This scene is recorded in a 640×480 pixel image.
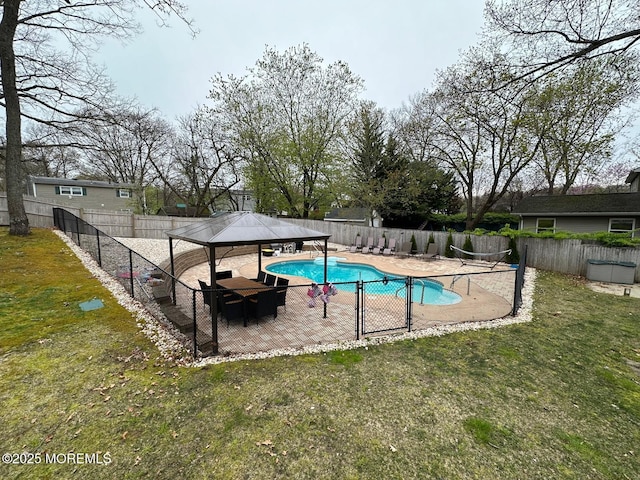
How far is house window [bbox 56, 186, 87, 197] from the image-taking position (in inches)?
973

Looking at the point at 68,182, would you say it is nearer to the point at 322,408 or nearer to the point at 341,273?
the point at 341,273

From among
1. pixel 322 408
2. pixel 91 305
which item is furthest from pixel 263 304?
pixel 91 305

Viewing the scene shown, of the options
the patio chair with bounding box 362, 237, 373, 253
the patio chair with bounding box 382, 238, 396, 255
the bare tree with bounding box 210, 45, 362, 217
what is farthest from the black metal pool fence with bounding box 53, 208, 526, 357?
the bare tree with bounding box 210, 45, 362, 217

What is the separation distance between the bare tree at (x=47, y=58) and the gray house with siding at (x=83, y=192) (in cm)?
1621

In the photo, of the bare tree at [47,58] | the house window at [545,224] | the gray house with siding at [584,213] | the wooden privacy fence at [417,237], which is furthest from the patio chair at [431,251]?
the bare tree at [47,58]

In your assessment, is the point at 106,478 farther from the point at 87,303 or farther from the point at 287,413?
the point at 87,303

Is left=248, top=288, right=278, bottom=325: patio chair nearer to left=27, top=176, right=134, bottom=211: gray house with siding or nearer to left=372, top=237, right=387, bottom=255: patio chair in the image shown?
left=372, top=237, right=387, bottom=255: patio chair

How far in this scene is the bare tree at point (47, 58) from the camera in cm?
985

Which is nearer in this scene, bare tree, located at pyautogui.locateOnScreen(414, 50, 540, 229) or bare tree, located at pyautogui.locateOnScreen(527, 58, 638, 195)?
bare tree, located at pyautogui.locateOnScreen(527, 58, 638, 195)

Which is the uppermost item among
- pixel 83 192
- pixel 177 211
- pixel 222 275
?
pixel 83 192

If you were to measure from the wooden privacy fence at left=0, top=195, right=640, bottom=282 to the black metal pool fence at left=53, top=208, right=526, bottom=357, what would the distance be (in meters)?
4.57

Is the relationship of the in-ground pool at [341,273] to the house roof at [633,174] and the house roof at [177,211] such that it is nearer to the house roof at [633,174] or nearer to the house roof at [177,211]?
the house roof at [633,174]

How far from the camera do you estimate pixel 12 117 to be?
10.1 meters

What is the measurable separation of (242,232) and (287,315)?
2318 millimetres
